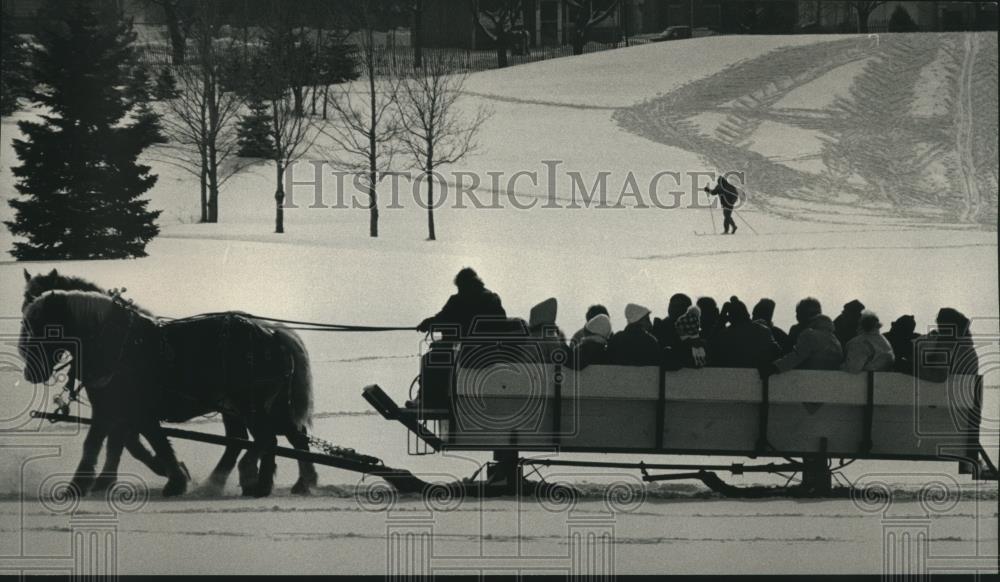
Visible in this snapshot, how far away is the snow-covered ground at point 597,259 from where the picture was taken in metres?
6.62

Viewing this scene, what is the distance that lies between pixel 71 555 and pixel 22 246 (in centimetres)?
178

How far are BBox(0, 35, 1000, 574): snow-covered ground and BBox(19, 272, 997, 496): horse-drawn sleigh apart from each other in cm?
26

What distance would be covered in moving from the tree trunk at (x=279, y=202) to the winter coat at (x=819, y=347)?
2.97 metres

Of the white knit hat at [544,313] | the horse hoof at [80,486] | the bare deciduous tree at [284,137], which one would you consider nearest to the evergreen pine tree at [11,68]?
the bare deciduous tree at [284,137]

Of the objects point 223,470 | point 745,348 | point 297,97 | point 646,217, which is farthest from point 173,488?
point 745,348

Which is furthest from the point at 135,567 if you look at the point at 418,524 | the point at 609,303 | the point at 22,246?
the point at 609,303

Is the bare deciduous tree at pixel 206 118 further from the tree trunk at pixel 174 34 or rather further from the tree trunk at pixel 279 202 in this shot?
the tree trunk at pixel 279 202

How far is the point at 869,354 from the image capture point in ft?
21.7

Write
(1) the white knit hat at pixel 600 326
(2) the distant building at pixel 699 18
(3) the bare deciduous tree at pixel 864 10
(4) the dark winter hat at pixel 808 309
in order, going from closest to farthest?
(1) the white knit hat at pixel 600 326 → (4) the dark winter hat at pixel 808 309 → (2) the distant building at pixel 699 18 → (3) the bare deciduous tree at pixel 864 10

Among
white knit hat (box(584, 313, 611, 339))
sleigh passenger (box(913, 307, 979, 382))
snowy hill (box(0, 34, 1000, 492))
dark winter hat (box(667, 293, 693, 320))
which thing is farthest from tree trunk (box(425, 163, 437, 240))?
sleigh passenger (box(913, 307, 979, 382))

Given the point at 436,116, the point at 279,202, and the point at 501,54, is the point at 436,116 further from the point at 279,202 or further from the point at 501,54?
the point at 279,202

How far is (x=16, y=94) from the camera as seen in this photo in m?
6.98

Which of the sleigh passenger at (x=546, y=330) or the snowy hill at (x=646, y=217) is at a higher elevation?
the snowy hill at (x=646, y=217)

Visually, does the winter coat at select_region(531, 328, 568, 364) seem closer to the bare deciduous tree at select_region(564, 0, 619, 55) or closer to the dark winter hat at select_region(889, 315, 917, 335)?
the dark winter hat at select_region(889, 315, 917, 335)
